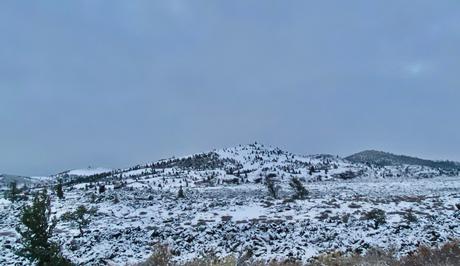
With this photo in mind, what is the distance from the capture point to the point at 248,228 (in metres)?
23.8

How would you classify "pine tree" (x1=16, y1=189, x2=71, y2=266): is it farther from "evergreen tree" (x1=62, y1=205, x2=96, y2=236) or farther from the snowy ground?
"evergreen tree" (x1=62, y1=205, x2=96, y2=236)

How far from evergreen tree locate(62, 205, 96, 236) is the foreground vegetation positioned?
28.8ft

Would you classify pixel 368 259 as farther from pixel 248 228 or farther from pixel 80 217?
pixel 80 217

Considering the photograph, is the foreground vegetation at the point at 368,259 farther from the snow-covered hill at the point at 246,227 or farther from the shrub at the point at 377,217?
the shrub at the point at 377,217

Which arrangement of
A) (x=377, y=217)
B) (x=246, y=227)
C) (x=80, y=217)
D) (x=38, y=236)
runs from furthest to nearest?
(x=80, y=217), (x=246, y=227), (x=377, y=217), (x=38, y=236)

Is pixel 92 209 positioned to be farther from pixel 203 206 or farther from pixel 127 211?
pixel 203 206

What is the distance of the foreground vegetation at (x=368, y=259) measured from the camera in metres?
16.0

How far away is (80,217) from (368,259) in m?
16.4

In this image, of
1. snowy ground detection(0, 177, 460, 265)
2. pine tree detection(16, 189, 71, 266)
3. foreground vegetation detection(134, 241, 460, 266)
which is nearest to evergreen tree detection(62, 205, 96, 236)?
snowy ground detection(0, 177, 460, 265)

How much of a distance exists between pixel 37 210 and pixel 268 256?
9.98 metres

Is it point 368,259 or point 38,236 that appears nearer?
point 38,236

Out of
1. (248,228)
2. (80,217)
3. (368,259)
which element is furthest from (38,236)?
(248,228)

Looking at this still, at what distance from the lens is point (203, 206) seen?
31.7 meters

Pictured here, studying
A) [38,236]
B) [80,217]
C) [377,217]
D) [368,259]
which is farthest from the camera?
[80,217]
